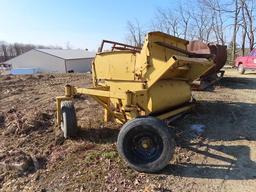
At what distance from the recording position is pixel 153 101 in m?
4.95

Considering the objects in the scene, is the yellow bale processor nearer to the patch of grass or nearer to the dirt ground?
the dirt ground

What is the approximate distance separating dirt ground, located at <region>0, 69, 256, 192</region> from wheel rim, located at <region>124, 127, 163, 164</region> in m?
0.23

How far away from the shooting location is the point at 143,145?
14.1 ft

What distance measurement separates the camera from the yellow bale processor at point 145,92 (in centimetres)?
418

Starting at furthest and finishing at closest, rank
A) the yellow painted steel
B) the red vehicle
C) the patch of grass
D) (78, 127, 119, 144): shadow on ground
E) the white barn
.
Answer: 1. the white barn
2. the red vehicle
3. (78, 127, 119, 144): shadow on ground
4. the yellow painted steel
5. the patch of grass

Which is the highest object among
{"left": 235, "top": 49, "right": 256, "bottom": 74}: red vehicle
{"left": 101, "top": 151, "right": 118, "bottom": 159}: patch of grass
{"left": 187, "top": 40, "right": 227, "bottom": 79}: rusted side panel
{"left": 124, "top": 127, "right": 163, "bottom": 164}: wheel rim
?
{"left": 187, "top": 40, "right": 227, "bottom": 79}: rusted side panel

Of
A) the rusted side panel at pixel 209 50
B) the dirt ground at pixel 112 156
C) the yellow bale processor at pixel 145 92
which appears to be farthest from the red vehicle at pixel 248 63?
the yellow bale processor at pixel 145 92

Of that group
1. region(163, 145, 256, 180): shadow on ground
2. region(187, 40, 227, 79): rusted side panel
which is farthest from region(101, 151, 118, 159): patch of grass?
region(187, 40, 227, 79): rusted side panel

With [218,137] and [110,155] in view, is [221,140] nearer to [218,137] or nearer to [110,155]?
[218,137]

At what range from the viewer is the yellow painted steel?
4.79 m

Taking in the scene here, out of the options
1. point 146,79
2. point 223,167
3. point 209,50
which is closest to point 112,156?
point 146,79

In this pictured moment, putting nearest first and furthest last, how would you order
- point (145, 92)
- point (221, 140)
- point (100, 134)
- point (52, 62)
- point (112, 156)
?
point (112, 156) → point (145, 92) → point (221, 140) → point (100, 134) → point (52, 62)

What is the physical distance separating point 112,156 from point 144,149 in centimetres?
64

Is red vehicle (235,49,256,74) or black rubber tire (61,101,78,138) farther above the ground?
red vehicle (235,49,256,74)
